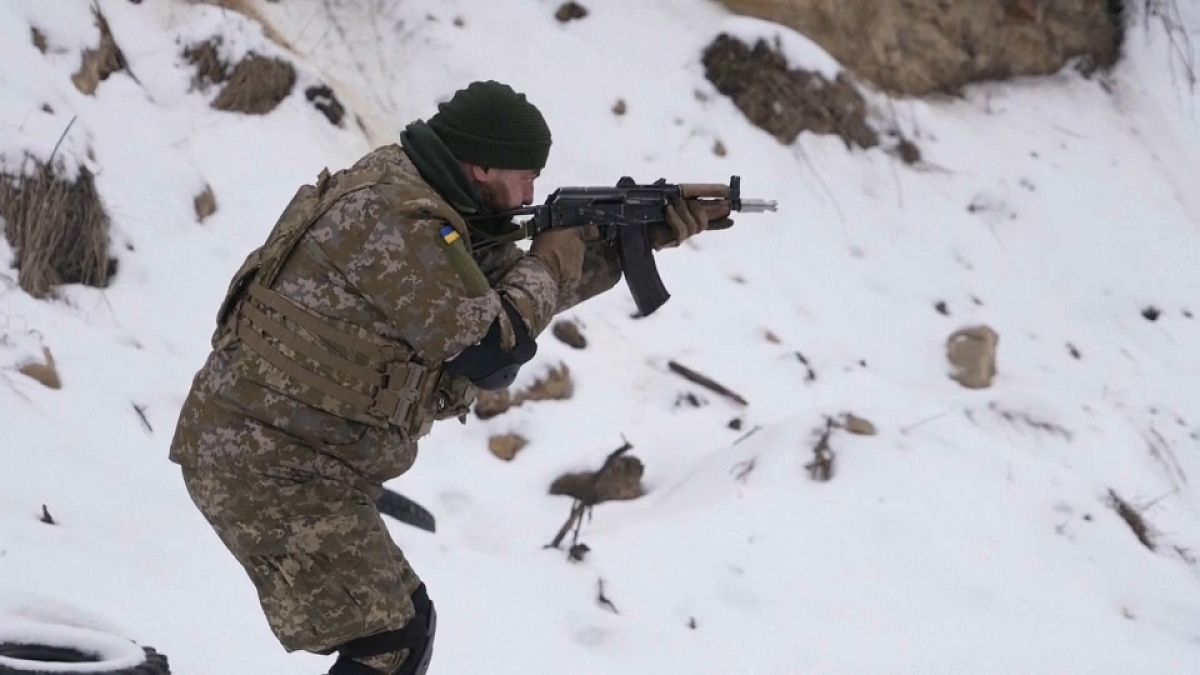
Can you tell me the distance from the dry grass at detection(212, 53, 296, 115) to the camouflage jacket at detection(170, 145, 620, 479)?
11.7 ft

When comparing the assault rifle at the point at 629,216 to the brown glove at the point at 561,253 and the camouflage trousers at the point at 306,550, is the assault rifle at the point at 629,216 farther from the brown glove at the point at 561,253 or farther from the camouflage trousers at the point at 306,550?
the camouflage trousers at the point at 306,550

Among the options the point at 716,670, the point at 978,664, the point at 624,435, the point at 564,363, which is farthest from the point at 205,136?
the point at 978,664

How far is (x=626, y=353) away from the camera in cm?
538

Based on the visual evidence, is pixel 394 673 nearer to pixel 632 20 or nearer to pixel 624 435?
pixel 624 435

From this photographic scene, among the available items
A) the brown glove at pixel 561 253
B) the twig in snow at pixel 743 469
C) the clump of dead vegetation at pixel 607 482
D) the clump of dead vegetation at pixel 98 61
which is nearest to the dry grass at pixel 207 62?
the clump of dead vegetation at pixel 98 61

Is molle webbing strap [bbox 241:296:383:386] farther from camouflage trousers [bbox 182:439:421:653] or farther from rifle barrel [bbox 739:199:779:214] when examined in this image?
rifle barrel [bbox 739:199:779:214]

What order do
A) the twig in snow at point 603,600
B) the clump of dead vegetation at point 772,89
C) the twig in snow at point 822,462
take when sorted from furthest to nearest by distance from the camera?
the clump of dead vegetation at point 772,89, the twig in snow at point 822,462, the twig in snow at point 603,600

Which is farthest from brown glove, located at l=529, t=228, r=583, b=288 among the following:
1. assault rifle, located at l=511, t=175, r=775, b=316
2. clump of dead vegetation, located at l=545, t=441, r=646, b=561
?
clump of dead vegetation, located at l=545, t=441, r=646, b=561

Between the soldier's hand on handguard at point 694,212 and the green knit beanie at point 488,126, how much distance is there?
426 mm

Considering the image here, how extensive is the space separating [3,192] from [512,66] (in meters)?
3.06

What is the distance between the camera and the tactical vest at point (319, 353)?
6.45 feet

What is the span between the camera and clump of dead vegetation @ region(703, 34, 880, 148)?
6926 millimetres

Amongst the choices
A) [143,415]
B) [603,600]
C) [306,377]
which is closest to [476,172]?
[306,377]

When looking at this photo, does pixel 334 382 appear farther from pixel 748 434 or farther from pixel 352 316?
pixel 748 434
